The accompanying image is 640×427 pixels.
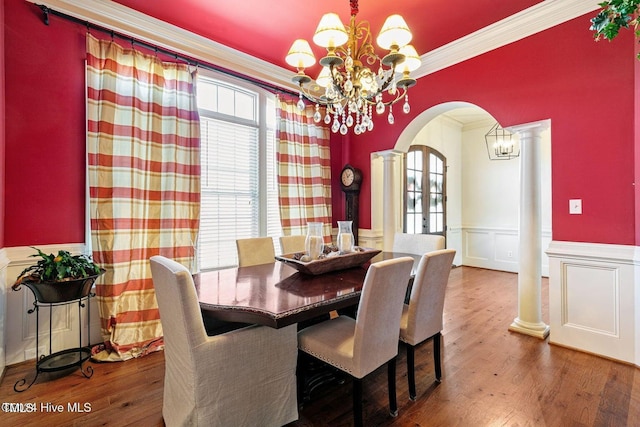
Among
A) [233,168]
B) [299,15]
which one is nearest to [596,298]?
[299,15]

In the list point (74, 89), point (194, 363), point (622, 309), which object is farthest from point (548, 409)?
point (74, 89)

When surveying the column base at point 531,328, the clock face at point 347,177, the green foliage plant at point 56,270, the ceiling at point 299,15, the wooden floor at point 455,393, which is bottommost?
the wooden floor at point 455,393

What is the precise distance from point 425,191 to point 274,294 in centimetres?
429

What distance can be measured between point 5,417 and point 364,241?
367 centimetres

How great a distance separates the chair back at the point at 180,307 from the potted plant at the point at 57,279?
3.46ft

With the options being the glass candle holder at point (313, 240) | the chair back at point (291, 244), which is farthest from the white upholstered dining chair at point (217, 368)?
the chair back at point (291, 244)

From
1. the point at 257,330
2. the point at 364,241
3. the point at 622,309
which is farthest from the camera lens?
the point at 364,241

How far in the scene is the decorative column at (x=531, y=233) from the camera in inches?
111

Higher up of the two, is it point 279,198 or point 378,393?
point 279,198

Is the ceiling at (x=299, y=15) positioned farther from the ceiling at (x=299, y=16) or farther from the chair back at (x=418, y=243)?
the chair back at (x=418, y=243)

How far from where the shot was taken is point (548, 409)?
1.80m

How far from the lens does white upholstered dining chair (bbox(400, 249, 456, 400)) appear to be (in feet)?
6.15

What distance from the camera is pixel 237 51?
3.29 metres

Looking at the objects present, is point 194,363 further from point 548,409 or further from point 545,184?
point 545,184
